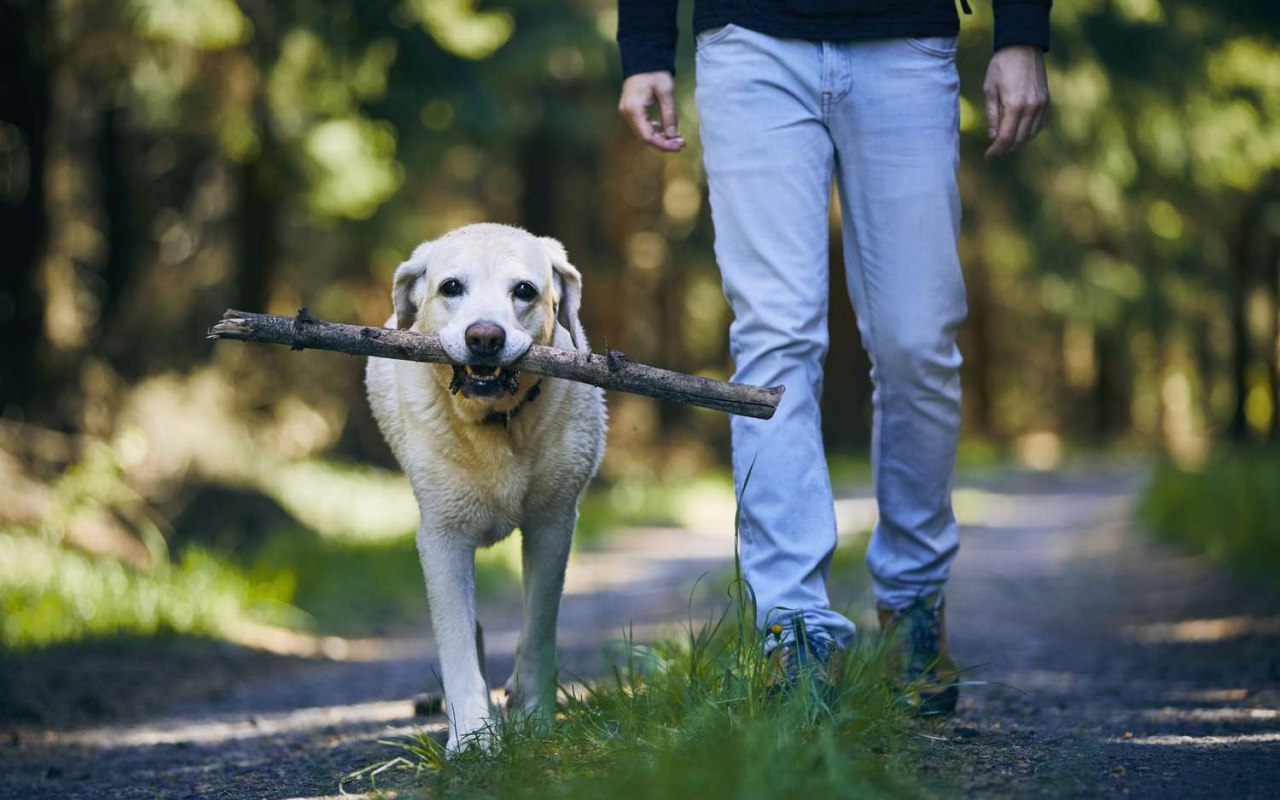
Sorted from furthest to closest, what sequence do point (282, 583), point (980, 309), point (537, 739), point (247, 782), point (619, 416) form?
point (980, 309)
point (619, 416)
point (282, 583)
point (247, 782)
point (537, 739)

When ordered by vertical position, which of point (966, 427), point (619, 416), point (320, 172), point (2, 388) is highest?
point (320, 172)

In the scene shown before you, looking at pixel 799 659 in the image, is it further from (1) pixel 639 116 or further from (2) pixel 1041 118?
(2) pixel 1041 118

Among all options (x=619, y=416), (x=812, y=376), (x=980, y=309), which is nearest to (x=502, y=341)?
(x=812, y=376)

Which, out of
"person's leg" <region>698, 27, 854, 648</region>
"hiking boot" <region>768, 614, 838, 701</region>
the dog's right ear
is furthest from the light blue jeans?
the dog's right ear

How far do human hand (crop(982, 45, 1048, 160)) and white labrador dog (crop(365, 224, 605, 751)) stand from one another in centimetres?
137

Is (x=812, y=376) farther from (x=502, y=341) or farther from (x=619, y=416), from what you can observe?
(x=619, y=416)

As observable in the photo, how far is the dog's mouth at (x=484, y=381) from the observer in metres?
3.46

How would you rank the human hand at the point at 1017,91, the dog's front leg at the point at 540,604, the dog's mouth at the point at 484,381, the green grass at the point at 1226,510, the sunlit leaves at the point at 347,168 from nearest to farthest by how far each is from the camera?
the dog's mouth at the point at 484,381, the human hand at the point at 1017,91, the dog's front leg at the point at 540,604, the green grass at the point at 1226,510, the sunlit leaves at the point at 347,168

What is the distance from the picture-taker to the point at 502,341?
340 centimetres

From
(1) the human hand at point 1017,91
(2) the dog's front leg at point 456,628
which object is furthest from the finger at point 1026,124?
(2) the dog's front leg at point 456,628

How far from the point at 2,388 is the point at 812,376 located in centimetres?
694

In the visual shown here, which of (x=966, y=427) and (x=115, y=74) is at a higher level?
(x=115, y=74)

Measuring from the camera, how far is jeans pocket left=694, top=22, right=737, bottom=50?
3582 mm

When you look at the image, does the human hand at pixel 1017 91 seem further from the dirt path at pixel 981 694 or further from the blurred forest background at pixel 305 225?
the blurred forest background at pixel 305 225
